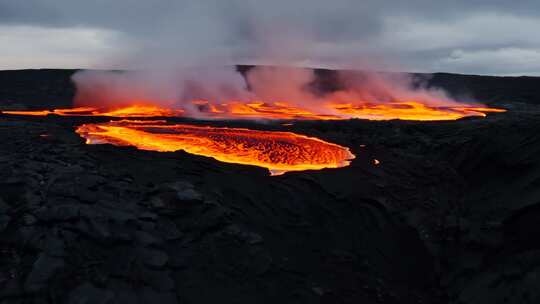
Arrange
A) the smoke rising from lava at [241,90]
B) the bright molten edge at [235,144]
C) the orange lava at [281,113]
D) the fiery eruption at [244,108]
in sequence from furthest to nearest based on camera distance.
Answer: the smoke rising from lava at [241,90]
the orange lava at [281,113]
the fiery eruption at [244,108]
the bright molten edge at [235,144]

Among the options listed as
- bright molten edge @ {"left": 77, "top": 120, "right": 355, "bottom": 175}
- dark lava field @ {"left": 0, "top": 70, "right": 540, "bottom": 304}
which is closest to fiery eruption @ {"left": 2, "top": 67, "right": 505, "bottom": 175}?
bright molten edge @ {"left": 77, "top": 120, "right": 355, "bottom": 175}

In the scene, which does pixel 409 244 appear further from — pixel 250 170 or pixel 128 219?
pixel 128 219

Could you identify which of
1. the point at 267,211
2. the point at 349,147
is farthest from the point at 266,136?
the point at 267,211

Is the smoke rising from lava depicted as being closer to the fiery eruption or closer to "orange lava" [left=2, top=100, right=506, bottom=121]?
the fiery eruption

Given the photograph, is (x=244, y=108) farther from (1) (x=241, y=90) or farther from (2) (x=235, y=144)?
(2) (x=235, y=144)

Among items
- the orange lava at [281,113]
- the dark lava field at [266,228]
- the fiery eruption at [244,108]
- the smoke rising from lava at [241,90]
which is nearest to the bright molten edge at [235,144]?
the fiery eruption at [244,108]

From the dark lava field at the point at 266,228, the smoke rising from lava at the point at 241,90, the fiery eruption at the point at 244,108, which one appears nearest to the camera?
the dark lava field at the point at 266,228

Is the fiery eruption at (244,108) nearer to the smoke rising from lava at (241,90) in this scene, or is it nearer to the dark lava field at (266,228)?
the smoke rising from lava at (241,90)
